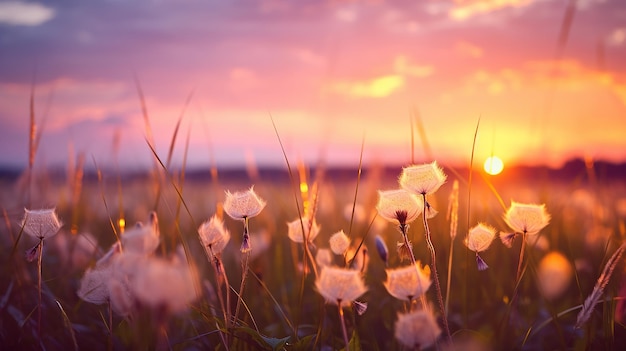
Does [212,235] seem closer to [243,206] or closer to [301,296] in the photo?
[243,206]

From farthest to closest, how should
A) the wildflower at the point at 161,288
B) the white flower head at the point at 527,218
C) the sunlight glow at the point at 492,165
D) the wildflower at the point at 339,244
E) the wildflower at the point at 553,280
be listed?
the wildflower at the point at 553,280
the sunlight glow at the point at 492,165
the wildflower at the point at 339,244
the white flower head at the point at 527,218
the wildflower at the point at 161,288

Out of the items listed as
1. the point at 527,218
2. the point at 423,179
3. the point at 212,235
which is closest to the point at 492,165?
the point at 527,218

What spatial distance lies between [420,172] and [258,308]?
1.45 metres

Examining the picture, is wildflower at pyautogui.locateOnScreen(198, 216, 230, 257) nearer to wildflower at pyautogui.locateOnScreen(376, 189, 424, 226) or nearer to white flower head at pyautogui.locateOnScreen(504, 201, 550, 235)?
wildflower at pyautogui.locateOnScreen(376, 189, 424, 226)

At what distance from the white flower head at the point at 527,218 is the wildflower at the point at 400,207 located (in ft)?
0.99

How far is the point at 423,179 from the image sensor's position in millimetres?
1367

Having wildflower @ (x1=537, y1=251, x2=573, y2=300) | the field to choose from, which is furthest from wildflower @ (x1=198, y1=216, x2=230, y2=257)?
wildflower @ (x1=537, y1=251, x2=573, y2=300)

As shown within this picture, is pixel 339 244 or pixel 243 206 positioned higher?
pixel 243 206

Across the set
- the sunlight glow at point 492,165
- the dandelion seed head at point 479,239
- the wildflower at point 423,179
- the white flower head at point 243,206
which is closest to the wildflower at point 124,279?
the white flower head at point 243,206

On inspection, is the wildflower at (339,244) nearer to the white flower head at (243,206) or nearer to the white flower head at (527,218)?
the white flower head at (243,206)

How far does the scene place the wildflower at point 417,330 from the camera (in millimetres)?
1094

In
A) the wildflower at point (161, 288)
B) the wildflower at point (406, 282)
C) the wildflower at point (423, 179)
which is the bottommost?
the wildflower at point (406, 282)

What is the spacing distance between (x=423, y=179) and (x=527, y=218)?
13.6 inches

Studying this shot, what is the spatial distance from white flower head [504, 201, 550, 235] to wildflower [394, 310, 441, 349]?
499 mm
